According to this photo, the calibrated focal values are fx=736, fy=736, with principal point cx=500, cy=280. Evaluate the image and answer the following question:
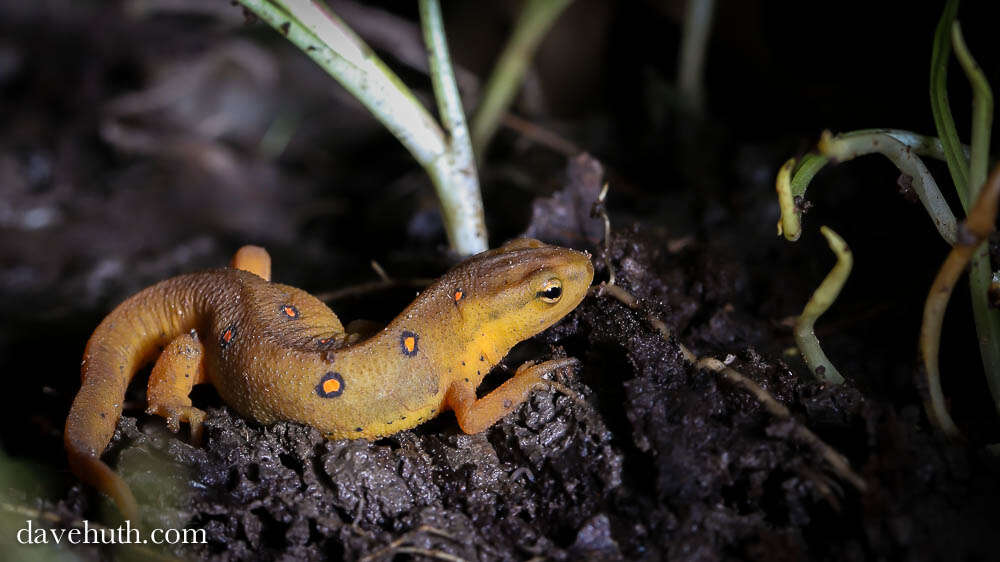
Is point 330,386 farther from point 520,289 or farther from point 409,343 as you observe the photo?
point 520,289

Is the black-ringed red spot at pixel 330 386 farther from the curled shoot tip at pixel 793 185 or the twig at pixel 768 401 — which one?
the curled shoot tip at pixel 793 185

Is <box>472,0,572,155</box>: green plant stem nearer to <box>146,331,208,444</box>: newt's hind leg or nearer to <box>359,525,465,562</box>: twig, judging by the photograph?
<box>146,331,208,444</box>: newt's hind leg

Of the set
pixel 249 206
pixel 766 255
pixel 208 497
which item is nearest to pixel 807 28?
pixel 766 255

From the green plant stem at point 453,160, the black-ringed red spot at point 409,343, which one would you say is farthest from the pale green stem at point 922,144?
the black-ringed red spot at point 409,343

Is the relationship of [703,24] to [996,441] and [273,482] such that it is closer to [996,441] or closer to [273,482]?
[996,441]

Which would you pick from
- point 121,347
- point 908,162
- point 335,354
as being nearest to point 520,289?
point 335,354

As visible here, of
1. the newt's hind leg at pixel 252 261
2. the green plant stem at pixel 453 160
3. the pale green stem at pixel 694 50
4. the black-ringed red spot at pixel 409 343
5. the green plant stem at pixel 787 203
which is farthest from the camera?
the pale green stem at pixel 694 50
